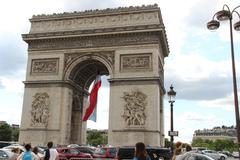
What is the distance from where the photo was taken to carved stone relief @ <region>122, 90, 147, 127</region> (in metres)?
30.3

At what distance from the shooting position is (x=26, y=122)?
3303 cm

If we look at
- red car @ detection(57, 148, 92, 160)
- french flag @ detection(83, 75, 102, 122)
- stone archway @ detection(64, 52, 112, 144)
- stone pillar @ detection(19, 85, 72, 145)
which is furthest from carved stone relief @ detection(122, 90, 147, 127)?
red car @ detection(57, 148, 92, 160)

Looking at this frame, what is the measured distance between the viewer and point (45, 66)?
34.5 metres

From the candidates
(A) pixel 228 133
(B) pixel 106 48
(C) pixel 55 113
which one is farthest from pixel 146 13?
(A) pixel 228 133

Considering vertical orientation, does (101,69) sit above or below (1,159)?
above

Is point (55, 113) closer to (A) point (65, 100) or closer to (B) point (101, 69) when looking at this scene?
(A) point (65, 100)

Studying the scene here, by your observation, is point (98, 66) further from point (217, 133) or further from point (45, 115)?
point (217, 133)

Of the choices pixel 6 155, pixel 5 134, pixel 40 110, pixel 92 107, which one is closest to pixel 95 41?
pixel 92 107

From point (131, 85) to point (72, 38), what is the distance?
8.03m

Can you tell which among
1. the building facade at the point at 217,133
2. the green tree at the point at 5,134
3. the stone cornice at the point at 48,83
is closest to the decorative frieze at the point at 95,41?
the stone cornice at the point at 48,83

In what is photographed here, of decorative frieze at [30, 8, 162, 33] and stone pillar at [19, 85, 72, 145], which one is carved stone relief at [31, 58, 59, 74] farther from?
decorative frieze at [30, 8, 162, 33]

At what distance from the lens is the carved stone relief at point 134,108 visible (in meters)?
30.3

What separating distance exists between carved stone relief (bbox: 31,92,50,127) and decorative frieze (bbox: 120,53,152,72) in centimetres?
809

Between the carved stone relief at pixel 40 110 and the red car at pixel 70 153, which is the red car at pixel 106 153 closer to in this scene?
the red car at pixel 70 153
